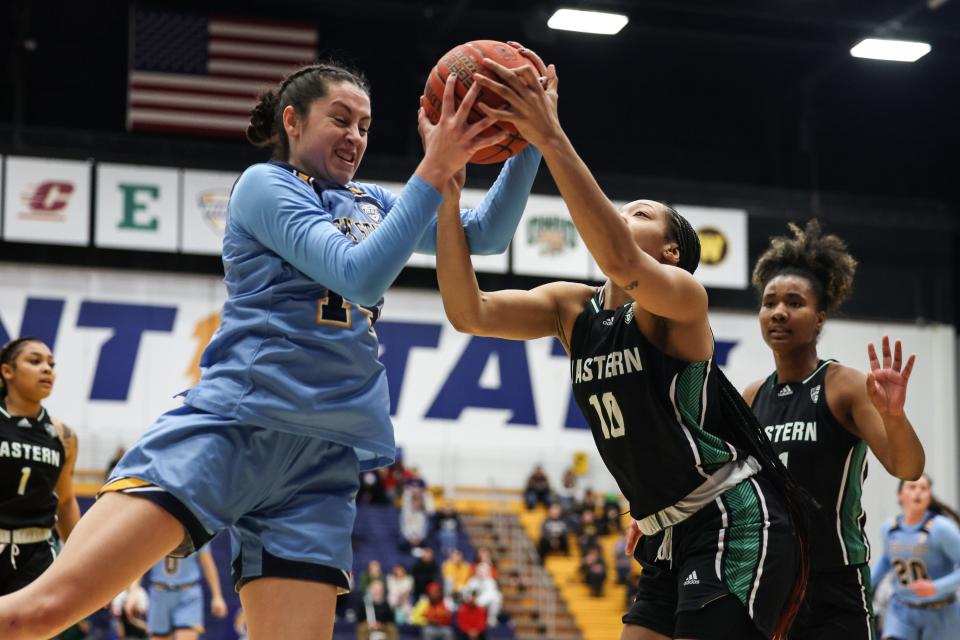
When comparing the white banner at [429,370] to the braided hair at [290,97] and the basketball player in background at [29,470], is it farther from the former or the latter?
the braided hair at [290,97]

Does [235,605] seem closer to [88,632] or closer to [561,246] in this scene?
[88,632]

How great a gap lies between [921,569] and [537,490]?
10476 mm

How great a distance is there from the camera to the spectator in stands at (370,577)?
17.0 m

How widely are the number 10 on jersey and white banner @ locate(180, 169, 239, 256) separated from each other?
14923mm

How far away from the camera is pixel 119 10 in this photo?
1889 cm

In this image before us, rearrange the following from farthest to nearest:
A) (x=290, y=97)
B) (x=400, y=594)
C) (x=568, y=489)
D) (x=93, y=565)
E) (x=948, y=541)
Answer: (x=568, y=489) → (x=400, y=594) → (x=948, y=541) → (x=290, y=97) → (x=93, y=565)

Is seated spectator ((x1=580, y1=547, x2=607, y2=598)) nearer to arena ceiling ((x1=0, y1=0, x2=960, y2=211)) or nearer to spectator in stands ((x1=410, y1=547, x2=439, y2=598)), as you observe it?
spectator in stands ((x1=410, y1=547, x2=439, y2=598))

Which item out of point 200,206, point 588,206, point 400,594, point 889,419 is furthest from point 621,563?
point 588,206

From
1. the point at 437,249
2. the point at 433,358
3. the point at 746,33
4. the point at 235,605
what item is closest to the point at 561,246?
the point at 433,358

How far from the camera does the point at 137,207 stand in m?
18.1

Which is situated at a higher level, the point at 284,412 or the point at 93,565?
the point at 284,412

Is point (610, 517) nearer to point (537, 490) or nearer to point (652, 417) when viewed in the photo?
point (537, 490)

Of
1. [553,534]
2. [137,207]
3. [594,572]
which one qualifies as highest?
[137,207]

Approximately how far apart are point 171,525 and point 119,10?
17.3 meters
